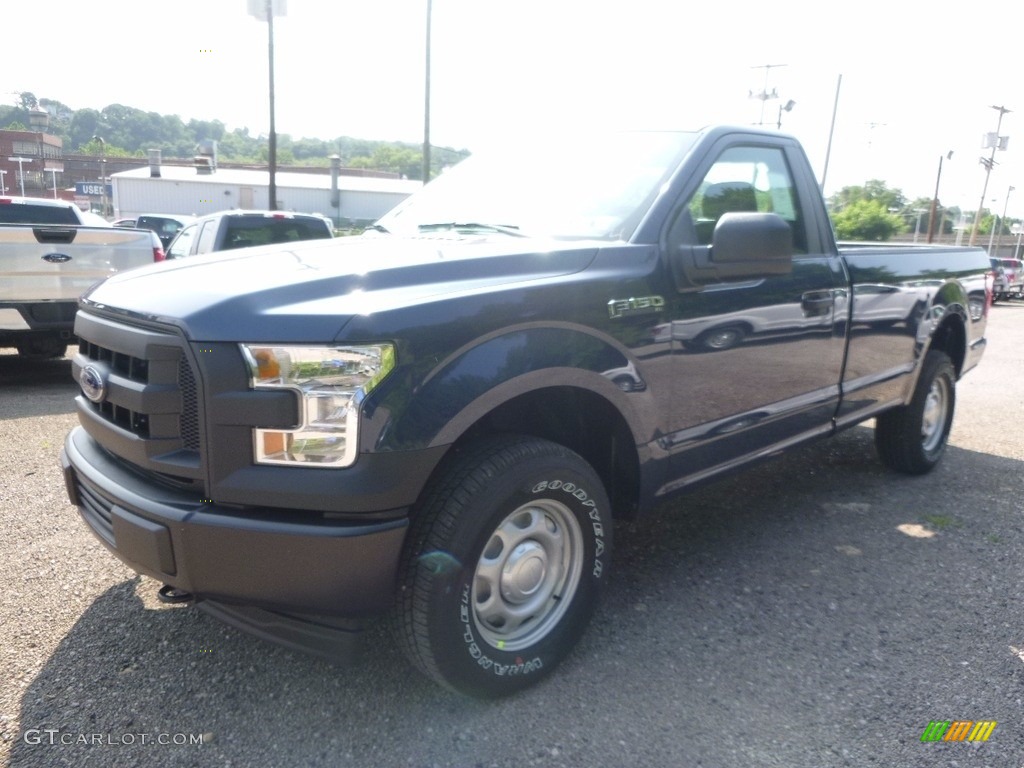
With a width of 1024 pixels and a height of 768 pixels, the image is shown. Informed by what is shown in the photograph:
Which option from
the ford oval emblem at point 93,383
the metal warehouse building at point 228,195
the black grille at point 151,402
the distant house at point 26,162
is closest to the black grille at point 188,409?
the black grille at point 151,402


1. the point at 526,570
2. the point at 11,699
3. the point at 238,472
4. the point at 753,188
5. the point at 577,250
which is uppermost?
the point at 753,188

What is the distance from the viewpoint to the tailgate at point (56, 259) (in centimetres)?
703

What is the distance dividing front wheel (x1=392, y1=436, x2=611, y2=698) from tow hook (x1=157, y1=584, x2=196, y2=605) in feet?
2.05

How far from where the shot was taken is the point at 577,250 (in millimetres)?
2924

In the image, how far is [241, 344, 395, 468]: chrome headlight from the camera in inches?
87.2

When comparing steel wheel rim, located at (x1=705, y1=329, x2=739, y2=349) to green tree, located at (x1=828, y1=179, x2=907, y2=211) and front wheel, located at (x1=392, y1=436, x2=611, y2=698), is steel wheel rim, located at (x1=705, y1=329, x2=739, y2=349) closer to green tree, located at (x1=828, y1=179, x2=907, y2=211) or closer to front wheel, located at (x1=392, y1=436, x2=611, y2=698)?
front wheel, located at (x1=392, y1=436, x2=611, y2=698)

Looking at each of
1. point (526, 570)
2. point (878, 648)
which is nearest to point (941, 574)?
point (878, 648)

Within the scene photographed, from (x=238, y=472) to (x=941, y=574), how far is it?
3.19 m

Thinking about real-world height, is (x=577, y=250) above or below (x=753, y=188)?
below

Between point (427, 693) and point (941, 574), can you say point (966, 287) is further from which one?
point (427, 693)

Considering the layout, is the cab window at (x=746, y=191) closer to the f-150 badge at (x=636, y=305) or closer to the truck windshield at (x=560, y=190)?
the truck windshield at (x=560, y=190)

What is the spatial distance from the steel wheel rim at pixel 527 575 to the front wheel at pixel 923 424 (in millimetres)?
3061

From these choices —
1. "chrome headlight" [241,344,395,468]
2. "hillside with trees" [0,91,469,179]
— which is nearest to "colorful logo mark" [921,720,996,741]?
"chrome headlight" [241,344,395,468]

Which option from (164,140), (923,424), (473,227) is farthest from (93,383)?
(164,140)
